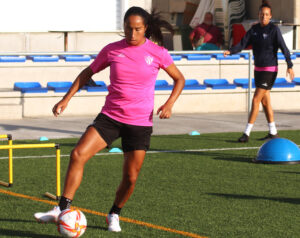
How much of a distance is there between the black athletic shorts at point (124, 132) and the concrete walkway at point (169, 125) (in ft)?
25.0

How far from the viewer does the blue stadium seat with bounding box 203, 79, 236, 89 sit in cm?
1964

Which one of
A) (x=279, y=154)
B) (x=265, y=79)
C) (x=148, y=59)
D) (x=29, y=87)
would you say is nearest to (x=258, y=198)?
(x=279, y=154)

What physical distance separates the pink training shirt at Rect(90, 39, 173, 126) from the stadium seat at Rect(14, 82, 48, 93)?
35.6ft

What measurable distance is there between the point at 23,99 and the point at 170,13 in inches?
618

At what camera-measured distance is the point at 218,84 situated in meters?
19.8

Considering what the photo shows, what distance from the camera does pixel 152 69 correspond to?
746 cm

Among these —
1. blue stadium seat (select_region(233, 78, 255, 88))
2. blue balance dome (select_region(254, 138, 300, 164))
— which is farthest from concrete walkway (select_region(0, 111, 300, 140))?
blue balance dome (select_region(254, 138, 300, 164))

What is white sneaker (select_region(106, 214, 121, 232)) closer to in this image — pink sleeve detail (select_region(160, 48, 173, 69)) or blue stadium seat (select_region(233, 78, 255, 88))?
pink sleeve detail (select_region(160, 48, 173, 69))

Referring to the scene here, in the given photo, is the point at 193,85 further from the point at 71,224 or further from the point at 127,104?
the point at 71,224

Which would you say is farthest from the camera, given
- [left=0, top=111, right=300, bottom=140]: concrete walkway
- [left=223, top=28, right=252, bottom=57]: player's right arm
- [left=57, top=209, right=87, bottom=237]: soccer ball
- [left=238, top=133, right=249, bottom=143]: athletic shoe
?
[left=0, top=111, right=300, bottom=140]: concrete walkway

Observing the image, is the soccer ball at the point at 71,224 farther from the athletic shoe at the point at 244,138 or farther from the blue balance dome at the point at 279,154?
the athletic shoe at the point at 244,138

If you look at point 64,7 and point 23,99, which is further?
point 64,7

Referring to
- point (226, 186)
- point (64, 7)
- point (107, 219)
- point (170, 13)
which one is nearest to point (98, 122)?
point (107, 219)

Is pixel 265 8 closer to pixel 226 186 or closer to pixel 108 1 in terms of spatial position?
pixel 226 186
